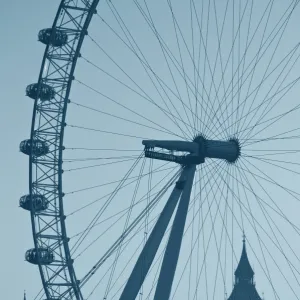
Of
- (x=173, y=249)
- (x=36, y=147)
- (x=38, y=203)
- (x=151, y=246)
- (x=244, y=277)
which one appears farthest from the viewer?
(x=244, y=277)

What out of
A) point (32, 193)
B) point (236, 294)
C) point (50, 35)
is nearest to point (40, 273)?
Answer: point (32, 193)

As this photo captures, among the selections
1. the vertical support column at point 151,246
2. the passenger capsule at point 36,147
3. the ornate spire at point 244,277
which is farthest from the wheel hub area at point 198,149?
the ornate spire at point 244,277

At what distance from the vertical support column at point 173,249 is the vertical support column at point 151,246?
46cm

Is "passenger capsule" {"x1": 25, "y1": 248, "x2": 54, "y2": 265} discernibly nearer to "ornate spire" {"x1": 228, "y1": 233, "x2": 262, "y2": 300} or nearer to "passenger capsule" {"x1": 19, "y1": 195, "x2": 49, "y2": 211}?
"passenger capsule" {"x1": 19, "y1": 195, "x2": 49, "y2": 211}

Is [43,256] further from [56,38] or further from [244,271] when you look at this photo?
[244,271]

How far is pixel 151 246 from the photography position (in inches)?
1628

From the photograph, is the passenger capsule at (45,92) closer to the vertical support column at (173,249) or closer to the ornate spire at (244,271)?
the vertical support column at (173,249)

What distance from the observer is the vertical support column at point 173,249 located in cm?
3988

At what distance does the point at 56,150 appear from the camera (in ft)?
152

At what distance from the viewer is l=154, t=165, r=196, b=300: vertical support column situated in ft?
131

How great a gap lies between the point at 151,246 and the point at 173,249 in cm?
118

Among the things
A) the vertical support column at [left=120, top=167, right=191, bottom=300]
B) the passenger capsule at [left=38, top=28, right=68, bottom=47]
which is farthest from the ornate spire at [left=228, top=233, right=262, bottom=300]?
the vertical support column at [left=120, top=167, right=191, bottom=300]

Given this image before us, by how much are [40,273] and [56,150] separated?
5260 mm

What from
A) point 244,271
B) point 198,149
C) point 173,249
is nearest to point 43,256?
point 173,249
